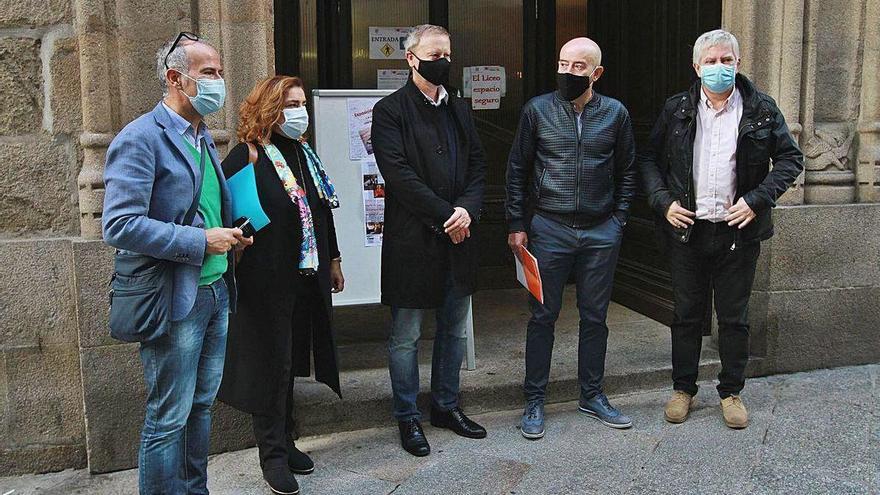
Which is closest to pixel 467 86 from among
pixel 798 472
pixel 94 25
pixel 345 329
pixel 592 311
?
pixel 345 329

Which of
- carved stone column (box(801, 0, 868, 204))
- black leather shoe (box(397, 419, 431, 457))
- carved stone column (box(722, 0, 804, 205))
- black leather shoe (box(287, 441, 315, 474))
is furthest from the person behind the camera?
carved stone column (box(801, 0, 868, 204))

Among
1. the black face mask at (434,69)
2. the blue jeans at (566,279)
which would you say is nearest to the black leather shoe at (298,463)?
the blue jeans at (566,279)

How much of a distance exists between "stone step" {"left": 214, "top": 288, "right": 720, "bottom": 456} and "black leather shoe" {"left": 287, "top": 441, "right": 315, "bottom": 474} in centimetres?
41

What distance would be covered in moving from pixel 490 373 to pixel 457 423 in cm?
62

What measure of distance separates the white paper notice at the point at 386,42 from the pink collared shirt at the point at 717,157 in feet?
8.61

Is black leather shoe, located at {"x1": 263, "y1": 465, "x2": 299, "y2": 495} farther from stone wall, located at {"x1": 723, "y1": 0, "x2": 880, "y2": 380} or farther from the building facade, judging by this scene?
stone wall, located at {"x1": 723, "y1": 0, "x2": 880, "y2": 380}

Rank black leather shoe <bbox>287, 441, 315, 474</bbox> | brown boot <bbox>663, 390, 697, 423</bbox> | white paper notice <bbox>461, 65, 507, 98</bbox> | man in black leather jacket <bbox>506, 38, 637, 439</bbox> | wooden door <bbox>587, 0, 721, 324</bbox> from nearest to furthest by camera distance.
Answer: black leather shoe <bbox>287, 441, 315, 474</bbox>
man in black leather jacket <bbox>506, 38, 637, 439</bbox>
brown boot <bbox>663, 390, 697, 423</bbox>
wooden door <bbox>587, 0, 721, 324</bbox>
white paper notice <bbox>461, 65, 507, 98</bbox>

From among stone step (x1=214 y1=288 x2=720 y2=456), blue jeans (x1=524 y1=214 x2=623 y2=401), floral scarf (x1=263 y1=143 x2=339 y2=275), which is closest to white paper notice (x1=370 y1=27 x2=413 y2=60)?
stone step (x1=214 y1=288 x2=720 y2=456)

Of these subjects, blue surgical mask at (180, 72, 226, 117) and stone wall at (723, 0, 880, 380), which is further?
stone wall at (723, 0, 880, 380)

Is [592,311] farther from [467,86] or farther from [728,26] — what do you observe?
[467,86]

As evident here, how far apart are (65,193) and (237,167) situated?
1.03 m

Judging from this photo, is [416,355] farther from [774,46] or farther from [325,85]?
[774,46]

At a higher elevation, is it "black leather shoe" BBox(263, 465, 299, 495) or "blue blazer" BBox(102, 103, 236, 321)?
"blue blazer" BBox(102, 103, 236, 321)

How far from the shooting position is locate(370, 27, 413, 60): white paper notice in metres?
6.45
